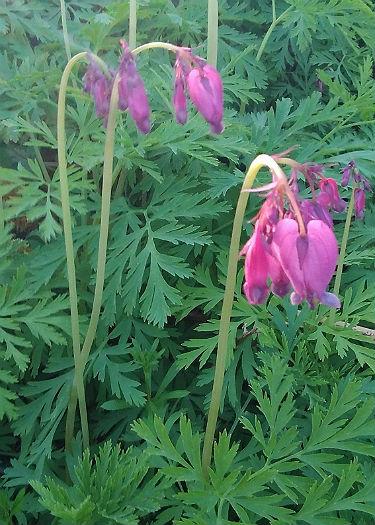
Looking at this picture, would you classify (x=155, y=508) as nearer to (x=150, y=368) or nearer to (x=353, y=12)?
(x=150, y=368)

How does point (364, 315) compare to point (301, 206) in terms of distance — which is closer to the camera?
point (301, 206)

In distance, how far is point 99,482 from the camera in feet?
4.98

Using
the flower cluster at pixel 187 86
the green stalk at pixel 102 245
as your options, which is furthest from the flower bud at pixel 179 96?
the green stalk at pixel 102 245

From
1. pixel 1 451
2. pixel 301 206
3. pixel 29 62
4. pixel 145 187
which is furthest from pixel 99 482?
pixel 29 62

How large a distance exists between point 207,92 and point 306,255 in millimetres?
452

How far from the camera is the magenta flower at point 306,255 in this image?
3.32 ft

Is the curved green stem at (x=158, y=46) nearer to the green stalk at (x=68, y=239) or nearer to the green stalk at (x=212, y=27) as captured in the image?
the green stalk at (x=68, y=239)

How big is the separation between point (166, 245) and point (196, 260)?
6.6 inches

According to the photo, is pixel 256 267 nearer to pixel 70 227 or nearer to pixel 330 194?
pixel 330 194

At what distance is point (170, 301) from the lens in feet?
6.59

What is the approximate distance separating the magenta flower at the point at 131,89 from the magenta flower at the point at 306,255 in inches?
17.7

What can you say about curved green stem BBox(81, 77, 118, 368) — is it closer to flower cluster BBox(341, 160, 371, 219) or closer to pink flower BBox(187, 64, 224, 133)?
pink flower BBox(187, 64, 224, 133)

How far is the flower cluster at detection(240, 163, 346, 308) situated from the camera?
39.8 inches

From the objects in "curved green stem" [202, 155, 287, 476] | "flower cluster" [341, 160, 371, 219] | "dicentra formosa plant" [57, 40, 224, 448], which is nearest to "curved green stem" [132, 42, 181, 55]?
"dicentra formosa plant" [57, 40, 224, 448]
